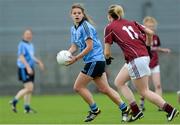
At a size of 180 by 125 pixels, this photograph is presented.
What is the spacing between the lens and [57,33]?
103 ft

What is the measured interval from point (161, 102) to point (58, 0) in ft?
64.7

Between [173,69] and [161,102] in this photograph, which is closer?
[161,102]

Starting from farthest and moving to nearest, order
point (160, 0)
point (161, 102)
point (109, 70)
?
point (160, 0) → point (109, 70) → point (161, 102)

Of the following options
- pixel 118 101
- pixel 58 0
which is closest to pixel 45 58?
pixel 58 0

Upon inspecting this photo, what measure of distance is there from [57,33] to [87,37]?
696 inches

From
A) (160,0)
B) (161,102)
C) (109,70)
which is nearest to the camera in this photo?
(161,102)

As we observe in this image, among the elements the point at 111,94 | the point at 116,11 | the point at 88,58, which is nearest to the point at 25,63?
the point at 88,58

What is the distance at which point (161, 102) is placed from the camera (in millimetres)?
13219

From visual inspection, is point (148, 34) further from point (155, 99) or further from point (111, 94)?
point (111, 94)

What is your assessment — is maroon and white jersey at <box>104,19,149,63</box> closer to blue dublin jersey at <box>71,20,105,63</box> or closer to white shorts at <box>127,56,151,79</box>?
white shorts at <box>127,56,151,79</box>

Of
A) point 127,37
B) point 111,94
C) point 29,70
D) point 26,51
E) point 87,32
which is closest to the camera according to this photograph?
point 127,37

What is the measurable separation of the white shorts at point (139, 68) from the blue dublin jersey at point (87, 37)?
86cm

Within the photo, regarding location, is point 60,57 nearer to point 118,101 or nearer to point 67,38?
point 118,101

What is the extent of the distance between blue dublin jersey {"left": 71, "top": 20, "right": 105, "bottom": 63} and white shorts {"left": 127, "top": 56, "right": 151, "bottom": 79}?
2.82 feet
